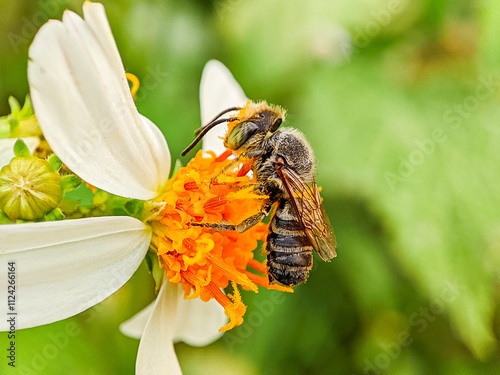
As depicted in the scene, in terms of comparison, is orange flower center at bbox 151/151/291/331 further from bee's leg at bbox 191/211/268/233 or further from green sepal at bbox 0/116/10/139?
green sepal at bbox 0/116/10/139

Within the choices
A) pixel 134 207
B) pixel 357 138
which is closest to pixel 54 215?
pixel 134 207

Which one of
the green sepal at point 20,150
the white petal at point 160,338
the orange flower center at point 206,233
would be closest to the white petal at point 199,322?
the white petal at point 160,338

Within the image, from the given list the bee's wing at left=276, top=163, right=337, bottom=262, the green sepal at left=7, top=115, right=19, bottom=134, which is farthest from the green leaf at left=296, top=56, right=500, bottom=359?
the green sepal at left=7, top=115, right=19, bottom=134

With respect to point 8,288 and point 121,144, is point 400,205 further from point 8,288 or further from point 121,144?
point 8,288

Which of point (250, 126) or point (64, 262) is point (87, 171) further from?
point (250, 126)

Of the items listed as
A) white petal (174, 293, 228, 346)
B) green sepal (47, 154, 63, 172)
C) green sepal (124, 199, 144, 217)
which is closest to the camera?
green sepal (47, 154, 63, 172)

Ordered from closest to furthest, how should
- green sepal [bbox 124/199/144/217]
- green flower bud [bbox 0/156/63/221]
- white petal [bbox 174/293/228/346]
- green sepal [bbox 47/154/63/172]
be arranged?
green flower bud [bbox 0/156/63/221]
green sepal [bbox 47/154/63/172]
green sepal [bbox 124/199/144/217]
white petal [bbox 174/293/228/346]
